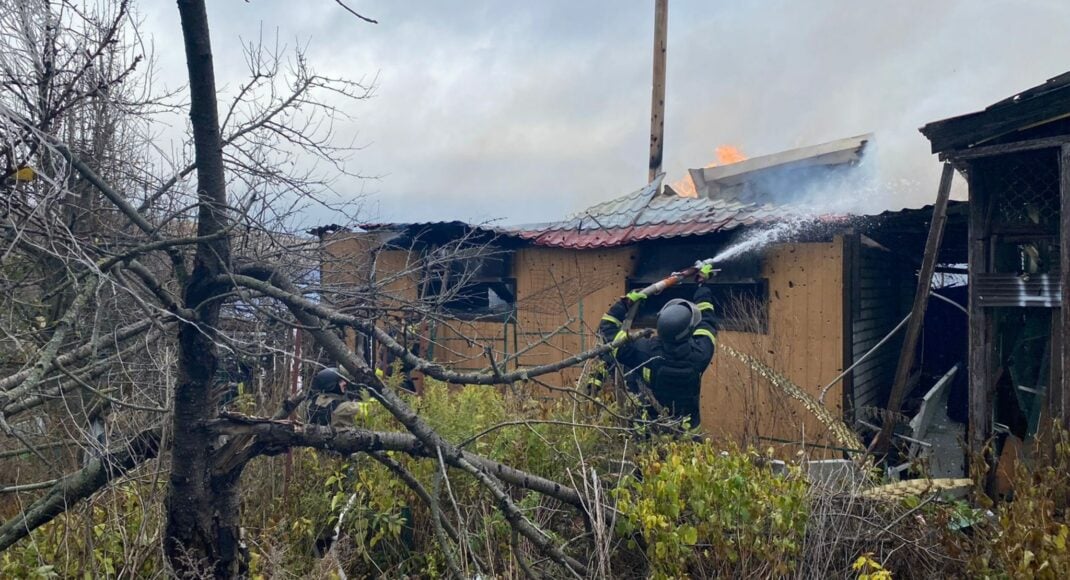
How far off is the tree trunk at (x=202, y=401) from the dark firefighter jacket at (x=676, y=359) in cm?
332

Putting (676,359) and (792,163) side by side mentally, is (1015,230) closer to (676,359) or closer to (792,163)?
(676,359)

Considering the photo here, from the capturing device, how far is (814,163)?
35.3ft

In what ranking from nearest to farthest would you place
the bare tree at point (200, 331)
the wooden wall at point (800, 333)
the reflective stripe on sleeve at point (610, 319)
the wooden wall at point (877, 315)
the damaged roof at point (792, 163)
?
the bare tree at point (200, 331) < the reflective stripe on sleeve at point (610, 319) < the wooden wall at point (800, 333) < the wooden wall at point (877, 315) < the damaged roof at point (792, 163)

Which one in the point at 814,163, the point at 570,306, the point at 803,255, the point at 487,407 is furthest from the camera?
the point at 814,163

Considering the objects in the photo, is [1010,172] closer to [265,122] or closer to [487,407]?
[487,407]

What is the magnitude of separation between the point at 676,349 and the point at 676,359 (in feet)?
0.33

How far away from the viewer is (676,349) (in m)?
5.75

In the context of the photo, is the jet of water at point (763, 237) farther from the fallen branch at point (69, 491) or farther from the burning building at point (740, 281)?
the fallen branch at point (69, 491)

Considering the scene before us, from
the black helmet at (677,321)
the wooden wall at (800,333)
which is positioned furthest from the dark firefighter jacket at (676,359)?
the wooden wall at (800,333)

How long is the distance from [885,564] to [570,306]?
5430mm

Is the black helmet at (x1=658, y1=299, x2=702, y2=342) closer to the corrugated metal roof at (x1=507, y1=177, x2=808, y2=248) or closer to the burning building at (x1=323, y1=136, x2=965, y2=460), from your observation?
the burning building at (x1=323, y1=136, x2=965, y2=460)

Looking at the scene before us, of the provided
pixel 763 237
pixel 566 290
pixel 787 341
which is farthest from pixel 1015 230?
pixel 566 290

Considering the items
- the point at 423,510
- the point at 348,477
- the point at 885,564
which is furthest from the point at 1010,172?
the point at 348,477

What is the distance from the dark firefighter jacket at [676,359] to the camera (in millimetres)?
5793
